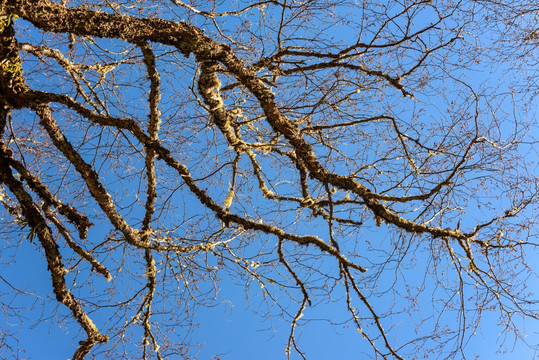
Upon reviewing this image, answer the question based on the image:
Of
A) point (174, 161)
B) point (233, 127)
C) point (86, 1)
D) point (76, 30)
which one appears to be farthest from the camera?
point (233, 127)

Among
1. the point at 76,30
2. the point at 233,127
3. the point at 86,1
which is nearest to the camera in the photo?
the point at 76,30

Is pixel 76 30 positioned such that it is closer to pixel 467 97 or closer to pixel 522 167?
pixel 467 97

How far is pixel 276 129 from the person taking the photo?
13.4ft

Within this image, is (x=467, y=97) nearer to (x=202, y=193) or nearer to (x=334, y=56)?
(x=334, y=56)

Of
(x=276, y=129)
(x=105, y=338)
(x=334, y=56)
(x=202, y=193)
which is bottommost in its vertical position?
(x=105, y=338)

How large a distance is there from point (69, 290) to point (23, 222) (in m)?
0.69

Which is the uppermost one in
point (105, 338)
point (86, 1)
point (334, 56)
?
point (86, 1)

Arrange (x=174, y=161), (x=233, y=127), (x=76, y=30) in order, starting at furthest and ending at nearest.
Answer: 1. (x=233, y=127)
2. (x=174, y=161)
3. (x=76, y=30)

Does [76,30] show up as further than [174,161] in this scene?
No

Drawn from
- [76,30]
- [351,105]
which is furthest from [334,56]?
[76,30]

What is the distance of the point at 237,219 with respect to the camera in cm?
410

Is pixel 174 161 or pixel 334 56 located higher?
pixel 334 56

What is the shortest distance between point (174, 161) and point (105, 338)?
1.63 meters

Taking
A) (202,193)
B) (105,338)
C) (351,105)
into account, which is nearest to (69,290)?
(105,338)
